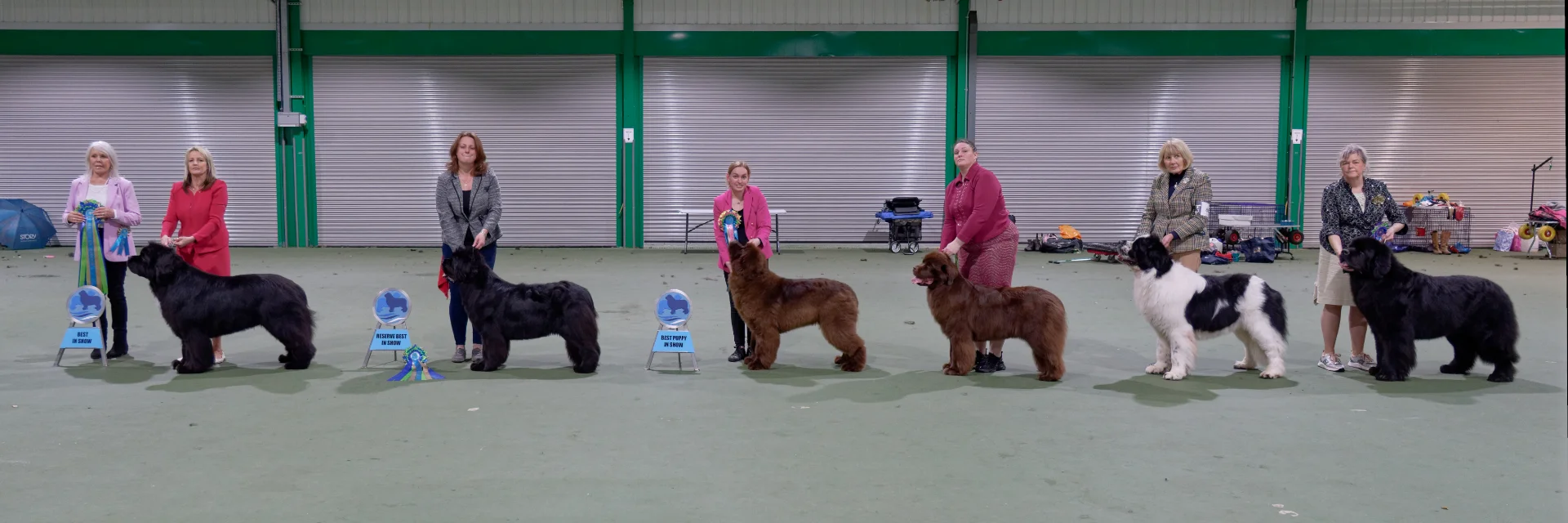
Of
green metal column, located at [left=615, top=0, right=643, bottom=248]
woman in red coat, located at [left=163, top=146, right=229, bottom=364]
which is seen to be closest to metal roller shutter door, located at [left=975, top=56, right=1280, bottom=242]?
green metal column, located at [left=615, top=0, right=643, bottom=248]

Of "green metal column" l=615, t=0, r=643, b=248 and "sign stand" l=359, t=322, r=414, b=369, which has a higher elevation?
"green metal column" l=615, t=0, r=643, b=248

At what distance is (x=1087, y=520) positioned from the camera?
11.7 ft

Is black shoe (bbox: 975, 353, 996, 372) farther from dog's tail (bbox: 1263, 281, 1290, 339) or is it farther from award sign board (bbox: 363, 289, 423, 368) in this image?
award sign board (bbox: 363, 289, 423, 368)

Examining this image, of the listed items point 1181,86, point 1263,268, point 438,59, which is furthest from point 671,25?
point 1263,268

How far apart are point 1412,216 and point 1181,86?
4.04m

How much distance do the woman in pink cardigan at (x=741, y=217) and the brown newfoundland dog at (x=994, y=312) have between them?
3.88 feet

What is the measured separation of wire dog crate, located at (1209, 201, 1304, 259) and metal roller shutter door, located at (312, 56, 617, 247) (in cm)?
923

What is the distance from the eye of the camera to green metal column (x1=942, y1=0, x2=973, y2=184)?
662 inches

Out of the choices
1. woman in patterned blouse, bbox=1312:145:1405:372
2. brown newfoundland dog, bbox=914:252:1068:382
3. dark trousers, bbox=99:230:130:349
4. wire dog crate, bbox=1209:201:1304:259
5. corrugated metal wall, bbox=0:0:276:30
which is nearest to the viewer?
brown newfoundland dog, bbox=914:252:1068:382

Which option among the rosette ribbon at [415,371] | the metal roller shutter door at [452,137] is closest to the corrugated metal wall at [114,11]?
the metal roller shutter door at [452,137]

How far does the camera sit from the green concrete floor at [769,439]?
3744 millimetres

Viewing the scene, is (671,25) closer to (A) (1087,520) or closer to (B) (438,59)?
(B) (438,59)

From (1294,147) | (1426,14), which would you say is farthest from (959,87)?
(1426,14)

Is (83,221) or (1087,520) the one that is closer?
(1087,520)
